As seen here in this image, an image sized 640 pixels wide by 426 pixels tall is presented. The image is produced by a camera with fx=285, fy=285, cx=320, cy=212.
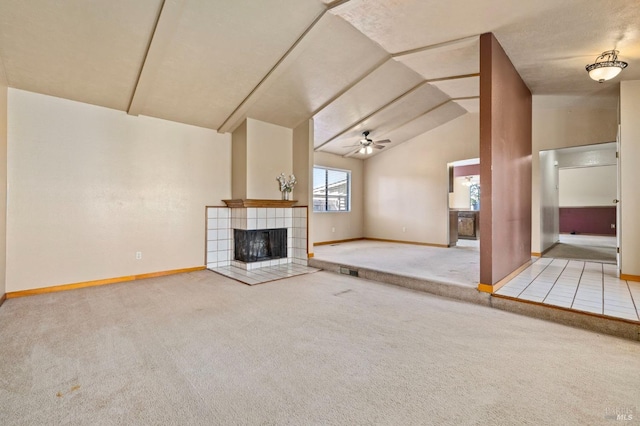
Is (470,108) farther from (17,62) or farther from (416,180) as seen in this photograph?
(17,62)

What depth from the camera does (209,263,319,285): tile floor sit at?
4.35 m

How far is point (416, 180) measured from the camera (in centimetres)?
754

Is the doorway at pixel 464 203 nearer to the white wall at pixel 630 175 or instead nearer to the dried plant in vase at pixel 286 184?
the white wall at pixel 630 175

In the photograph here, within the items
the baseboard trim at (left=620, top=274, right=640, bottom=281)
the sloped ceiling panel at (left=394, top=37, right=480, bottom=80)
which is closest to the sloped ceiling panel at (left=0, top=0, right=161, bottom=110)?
the sloped ceiling panel at (left=394, top=37, right=480, bottom=80)

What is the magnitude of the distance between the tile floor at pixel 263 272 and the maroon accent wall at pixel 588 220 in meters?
10.1

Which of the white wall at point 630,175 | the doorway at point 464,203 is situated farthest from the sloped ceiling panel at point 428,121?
the white wall at point 630,175

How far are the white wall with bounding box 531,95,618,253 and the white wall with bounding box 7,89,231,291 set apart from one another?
243 inches

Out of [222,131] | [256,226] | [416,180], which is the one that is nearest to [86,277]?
[256,226]

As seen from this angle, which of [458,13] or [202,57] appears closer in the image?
[458,13]

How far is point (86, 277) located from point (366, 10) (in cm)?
494

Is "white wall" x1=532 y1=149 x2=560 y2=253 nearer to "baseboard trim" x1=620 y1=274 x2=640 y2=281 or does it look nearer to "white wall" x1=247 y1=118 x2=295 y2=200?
"baseboard trim" x1=620 y1=274 x2=640 y2=281

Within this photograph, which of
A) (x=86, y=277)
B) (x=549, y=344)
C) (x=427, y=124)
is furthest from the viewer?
(x=427, y=124)

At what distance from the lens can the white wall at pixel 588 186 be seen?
925 cm

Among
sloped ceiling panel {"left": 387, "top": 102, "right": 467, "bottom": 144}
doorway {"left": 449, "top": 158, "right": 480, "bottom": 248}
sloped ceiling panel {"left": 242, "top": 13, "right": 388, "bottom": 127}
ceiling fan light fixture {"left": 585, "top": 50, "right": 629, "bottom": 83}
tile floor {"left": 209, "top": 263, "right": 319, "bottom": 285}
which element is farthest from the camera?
doorway {"left": 449, "top": 158, "right": 480, "bottom": 248}
